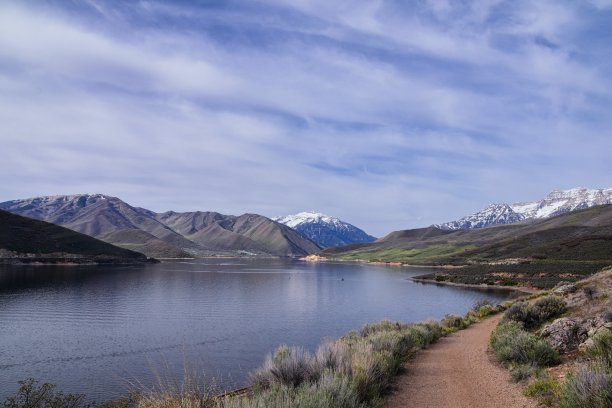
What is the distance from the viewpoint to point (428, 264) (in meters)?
176

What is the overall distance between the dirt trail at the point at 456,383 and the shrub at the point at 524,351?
57 cm

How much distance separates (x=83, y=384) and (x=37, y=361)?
6734 mm

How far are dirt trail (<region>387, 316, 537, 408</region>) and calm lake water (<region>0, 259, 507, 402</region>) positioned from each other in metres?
6.69

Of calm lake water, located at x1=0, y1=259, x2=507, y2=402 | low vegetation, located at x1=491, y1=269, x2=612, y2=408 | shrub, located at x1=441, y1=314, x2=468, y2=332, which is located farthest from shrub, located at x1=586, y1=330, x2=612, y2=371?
shrub, located at x1=441, y1=314, x2=468, y2=332

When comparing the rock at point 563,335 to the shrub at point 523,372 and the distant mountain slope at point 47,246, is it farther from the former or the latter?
the distant mountain slope at point 47,246

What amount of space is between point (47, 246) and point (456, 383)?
507 feet

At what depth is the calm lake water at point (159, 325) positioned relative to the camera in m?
24.9

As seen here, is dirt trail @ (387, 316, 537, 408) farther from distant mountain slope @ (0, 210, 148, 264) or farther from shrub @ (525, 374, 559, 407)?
distant mountain slope @ (0, 210, 148, 264)

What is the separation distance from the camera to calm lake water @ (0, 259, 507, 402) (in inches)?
979

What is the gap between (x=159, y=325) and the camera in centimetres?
4112

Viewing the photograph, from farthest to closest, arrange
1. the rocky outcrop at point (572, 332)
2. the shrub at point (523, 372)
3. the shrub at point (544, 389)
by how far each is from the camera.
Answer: the rocky outcrop at point (572, 332) → the shrub at point (523, 372) → the shrub at point (544, 389)

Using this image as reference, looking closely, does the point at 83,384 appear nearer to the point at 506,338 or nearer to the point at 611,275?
the point at 506,338

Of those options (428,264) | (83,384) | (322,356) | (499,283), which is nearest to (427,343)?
(322,356)

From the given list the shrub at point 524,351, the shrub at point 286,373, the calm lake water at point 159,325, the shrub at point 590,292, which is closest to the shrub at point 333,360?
the shrub at point 286,373
